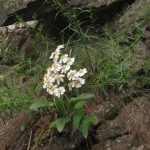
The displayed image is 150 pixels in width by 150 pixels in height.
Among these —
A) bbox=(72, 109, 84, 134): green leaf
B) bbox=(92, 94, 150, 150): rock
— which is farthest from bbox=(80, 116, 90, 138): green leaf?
bbox=(92, 94, 150, 150): rock

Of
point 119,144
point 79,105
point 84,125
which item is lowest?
point 119,144

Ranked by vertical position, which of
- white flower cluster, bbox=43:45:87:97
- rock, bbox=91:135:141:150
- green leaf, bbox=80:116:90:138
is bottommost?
rock, bbox=91:135:141:150

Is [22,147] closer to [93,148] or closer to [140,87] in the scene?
[93,148]

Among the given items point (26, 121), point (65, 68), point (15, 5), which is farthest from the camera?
point (15, 5)

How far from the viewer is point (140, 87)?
1527mm

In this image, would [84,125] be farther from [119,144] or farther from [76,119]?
[119,144]

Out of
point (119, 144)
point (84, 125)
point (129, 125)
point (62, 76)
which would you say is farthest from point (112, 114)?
point (62, 76)

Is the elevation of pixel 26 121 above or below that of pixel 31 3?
below

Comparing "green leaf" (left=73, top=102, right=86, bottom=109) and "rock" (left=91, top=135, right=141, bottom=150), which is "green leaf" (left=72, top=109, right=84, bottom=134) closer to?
"green leaf" (left=73, top=102, right=86, bottom=109)

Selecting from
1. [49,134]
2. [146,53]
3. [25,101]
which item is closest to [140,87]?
[146,53]

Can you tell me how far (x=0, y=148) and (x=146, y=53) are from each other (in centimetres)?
232

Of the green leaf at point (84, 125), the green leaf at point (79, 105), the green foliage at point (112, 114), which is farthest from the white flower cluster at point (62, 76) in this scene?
the green foliage at point (112, 114)

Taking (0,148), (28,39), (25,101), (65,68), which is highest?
(28,39)

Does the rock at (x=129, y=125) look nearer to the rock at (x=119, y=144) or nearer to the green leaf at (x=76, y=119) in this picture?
the rock at (x=119, y=144)
